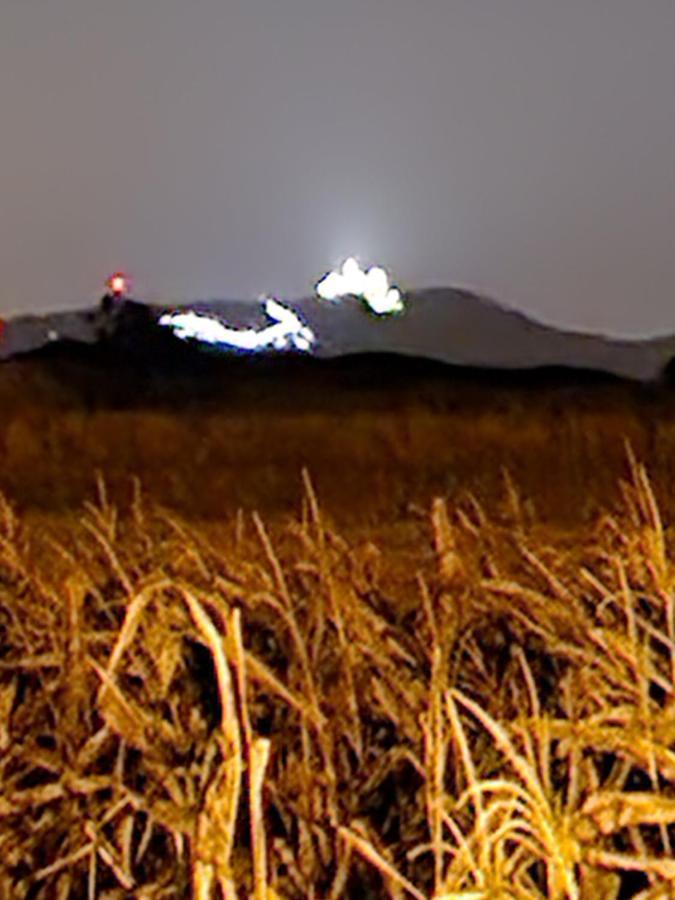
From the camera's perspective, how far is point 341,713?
590 centimetres

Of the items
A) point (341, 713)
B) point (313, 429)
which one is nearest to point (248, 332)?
point (313, 429)

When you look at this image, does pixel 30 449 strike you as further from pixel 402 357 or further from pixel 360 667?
pixel 360 667

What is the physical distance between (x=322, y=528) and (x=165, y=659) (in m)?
0.95

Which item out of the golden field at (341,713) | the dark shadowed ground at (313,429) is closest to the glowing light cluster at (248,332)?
the dark shadowed ground at (313,429)

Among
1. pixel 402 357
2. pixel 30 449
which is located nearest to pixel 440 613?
pixel 30 449

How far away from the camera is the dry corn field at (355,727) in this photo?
13.9ft

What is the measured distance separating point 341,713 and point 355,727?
0.08 m

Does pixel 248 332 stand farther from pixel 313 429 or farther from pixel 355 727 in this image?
pixel 355 727

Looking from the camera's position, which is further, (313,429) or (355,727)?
(313,429)

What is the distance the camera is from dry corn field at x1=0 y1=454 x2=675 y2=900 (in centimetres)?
425

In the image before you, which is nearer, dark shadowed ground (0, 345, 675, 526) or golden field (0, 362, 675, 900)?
golden field (0, 362, 675, 900)

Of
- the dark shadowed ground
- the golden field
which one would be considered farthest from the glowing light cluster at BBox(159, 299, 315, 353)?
the golden field

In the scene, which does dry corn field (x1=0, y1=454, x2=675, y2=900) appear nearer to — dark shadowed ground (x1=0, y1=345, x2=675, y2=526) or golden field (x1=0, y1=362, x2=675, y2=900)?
golden field (x1=0, y1=362, x2=675, y2=900)

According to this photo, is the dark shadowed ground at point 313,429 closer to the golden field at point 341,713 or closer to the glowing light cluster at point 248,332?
the glowing light cluster at point 248,332
